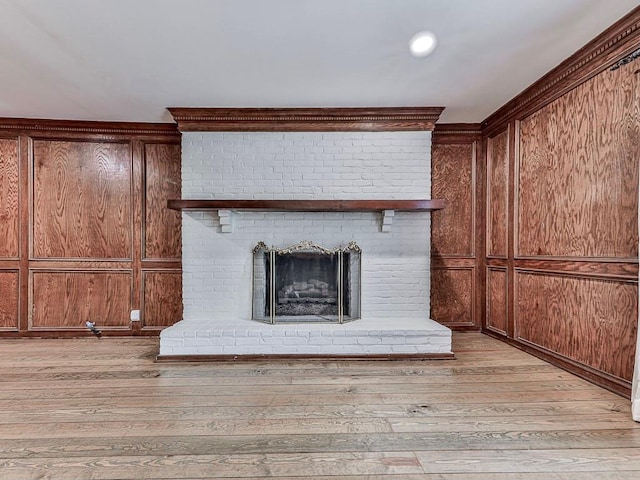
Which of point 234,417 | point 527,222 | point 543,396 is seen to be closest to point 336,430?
point 234,417

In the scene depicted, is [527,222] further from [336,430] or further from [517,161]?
[336,430]

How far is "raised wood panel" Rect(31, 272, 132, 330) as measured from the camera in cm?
386

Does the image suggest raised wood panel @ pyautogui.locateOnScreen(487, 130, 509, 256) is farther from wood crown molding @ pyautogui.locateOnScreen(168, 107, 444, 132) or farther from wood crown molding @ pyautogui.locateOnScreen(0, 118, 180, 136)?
wood crown molding @ pyautogui.locateOnScreen(0, 118, 180, 136)

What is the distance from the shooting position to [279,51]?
2459mm

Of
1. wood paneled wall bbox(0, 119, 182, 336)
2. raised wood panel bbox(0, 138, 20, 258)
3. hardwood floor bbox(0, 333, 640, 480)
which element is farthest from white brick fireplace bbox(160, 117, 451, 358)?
raised wood panel bbox(0, 138, 20, 258)

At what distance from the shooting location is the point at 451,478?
1.55m

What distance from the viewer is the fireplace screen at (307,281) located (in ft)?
11.6

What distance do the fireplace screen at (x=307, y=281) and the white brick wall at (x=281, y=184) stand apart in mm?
98

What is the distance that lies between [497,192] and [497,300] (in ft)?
3.70

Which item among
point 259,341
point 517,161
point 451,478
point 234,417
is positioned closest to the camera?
point 451,478

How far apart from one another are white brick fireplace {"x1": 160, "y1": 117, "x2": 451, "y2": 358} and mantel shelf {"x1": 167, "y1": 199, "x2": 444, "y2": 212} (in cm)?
29

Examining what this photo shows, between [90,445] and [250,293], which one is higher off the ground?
[250,293]

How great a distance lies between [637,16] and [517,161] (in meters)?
1.41

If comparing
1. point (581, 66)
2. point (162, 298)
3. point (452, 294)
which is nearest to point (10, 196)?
point (162, 298)
